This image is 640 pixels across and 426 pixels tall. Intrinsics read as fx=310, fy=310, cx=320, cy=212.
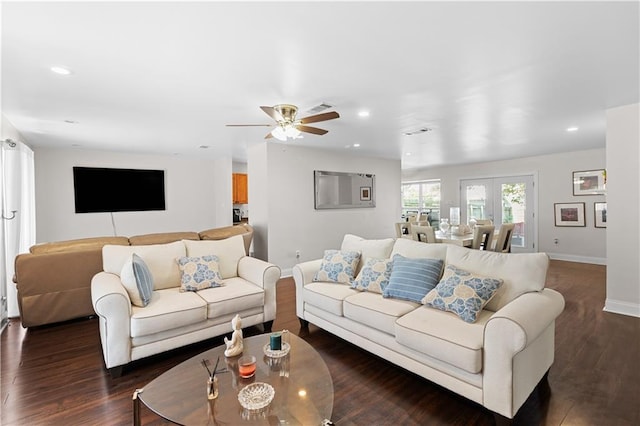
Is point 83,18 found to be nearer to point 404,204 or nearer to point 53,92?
point 53,92

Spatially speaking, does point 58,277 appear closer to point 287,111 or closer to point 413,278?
point 287,111

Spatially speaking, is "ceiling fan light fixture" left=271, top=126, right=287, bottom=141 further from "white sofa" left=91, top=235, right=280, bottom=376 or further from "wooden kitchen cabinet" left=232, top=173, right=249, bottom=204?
"wooden kitchen cabinet" left=232, top=173, right=249, bottom=204

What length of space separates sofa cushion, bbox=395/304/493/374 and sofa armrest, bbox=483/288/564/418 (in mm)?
84

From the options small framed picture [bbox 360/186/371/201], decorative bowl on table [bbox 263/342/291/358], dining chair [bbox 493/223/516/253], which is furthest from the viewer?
small framed picture [bbox 360/186/371/201]

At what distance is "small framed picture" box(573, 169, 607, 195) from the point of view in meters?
6.32

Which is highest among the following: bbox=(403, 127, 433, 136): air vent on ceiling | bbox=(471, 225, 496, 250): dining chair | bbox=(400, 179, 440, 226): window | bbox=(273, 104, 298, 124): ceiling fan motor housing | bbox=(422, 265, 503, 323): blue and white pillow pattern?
bbox=(403, 127, 433, 136): air vent on ceiling

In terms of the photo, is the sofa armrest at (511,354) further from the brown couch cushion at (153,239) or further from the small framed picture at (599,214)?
the small framed picture at (599,214)

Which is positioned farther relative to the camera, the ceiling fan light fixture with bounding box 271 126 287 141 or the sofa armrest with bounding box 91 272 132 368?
the ceiling fan light fixture with bounding box 271 126 287 141

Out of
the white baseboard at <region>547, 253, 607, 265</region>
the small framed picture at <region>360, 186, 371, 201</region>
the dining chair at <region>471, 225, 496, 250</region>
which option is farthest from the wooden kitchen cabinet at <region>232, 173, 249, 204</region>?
the white baseboard at <region>547, 253, 607, 265</region>

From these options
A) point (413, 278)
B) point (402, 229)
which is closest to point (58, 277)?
point (413, 278)

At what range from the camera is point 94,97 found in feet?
10.0

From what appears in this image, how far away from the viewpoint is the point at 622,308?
11.7ft

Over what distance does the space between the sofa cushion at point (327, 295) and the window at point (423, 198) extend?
7144 mm

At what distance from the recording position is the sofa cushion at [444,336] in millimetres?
1855
